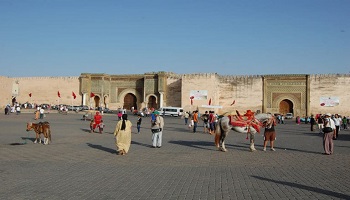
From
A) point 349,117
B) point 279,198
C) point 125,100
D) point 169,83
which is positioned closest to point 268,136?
point 279,198

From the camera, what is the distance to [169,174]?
6.87 meters

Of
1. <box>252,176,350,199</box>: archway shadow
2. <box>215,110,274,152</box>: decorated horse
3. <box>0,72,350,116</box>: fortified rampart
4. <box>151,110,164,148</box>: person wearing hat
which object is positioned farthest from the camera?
<box>0,72,350,116</box>: fortified rampart

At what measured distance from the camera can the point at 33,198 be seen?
195 inches

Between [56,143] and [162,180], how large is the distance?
→ 6.61m

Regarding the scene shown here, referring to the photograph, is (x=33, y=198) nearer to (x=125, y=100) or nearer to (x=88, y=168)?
(x=88, y=168)

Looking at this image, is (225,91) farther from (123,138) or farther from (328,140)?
(123,138)

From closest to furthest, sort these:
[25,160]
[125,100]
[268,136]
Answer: [25,160], [268,136], [125,100]

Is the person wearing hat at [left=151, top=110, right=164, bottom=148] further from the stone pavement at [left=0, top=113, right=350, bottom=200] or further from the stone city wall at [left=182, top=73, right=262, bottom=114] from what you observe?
Answer: the stone city wall at [left=182, top=73, right=262, bottom=114]

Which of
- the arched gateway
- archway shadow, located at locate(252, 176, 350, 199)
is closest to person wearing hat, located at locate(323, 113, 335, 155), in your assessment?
archway shadow, located at locate(252, 176, 350, 199)

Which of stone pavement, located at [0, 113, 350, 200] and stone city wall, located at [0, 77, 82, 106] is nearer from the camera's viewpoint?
stone pavement, located at [0, 113, 350, 200]

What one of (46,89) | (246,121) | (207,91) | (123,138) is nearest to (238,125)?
(246,121)

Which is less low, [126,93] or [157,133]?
[126,93]

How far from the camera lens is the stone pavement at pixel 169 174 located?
17.5 feet

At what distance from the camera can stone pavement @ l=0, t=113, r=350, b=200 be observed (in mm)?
5338
